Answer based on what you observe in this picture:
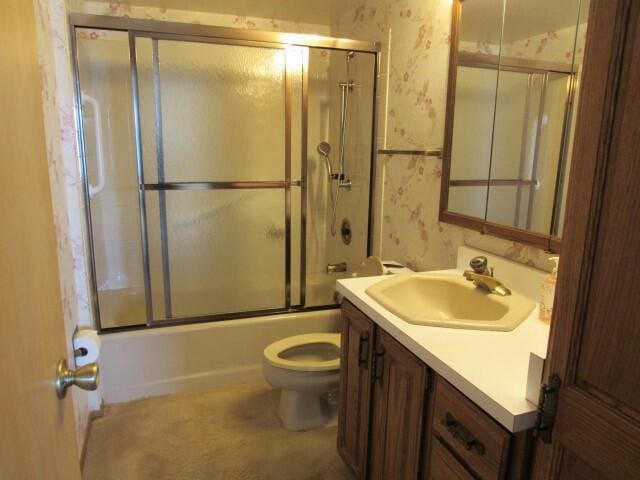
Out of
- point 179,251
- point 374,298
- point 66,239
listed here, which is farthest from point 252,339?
point 374,298

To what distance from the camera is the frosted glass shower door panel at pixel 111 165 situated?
2812 millimetres

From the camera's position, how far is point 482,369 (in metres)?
1.04

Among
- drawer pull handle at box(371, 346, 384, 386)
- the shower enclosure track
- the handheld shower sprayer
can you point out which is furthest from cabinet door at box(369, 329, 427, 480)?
the handheld shower sprayer

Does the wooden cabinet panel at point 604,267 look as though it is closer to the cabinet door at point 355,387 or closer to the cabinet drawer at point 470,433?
the cabinet drawer at point 470,433

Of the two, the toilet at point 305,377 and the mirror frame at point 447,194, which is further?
the toilet at point 305,377

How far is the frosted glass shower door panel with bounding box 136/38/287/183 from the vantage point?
2393 millimetres

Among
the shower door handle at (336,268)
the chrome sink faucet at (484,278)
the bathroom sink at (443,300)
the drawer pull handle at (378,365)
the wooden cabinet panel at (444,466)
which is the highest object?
the chrome sink faucet at (484,278)

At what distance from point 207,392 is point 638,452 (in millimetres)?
2279

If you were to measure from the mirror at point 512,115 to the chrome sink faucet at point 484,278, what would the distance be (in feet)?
0.44

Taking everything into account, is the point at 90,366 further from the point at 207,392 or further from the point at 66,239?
the point at 207,392

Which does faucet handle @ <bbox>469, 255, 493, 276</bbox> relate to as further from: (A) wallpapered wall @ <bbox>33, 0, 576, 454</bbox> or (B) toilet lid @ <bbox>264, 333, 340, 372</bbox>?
(B) toilet lid @ <bbox>264, 333, 340, 372</bbox>

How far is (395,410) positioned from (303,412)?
0.95 m

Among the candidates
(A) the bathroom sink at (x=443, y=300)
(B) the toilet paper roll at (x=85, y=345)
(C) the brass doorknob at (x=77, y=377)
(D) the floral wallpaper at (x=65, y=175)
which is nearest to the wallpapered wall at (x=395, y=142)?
(D) the floral wallpaper at (x=65, y=175)

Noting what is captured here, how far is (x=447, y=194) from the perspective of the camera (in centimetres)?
198
